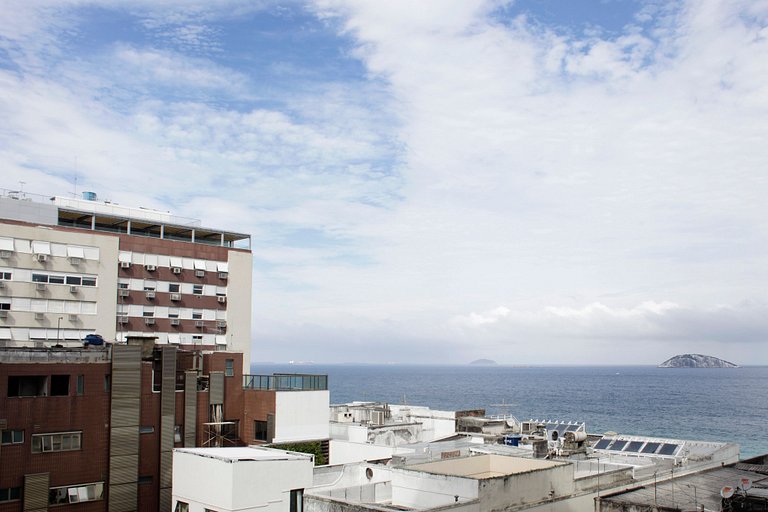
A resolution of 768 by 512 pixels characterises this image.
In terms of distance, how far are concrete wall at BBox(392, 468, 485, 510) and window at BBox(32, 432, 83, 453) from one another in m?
21.1

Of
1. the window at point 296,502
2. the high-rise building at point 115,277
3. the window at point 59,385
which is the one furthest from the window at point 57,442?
the high-rise building at point 115,277

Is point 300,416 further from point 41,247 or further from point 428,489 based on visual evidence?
point 41,247

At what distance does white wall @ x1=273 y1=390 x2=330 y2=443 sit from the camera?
55281 mm

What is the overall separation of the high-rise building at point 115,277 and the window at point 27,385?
18.2 metres

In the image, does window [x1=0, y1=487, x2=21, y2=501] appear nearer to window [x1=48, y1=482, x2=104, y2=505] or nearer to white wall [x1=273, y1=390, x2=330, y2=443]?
window [x1=48, y1=482, x2=104, y2=505]

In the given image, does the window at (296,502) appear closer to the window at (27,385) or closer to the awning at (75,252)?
the window at (27,385)

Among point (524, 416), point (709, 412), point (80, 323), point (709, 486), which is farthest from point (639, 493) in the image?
point (709, 412)

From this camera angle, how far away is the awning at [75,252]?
213 feet

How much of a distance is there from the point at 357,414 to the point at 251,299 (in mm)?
17791

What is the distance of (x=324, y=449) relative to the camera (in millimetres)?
56906

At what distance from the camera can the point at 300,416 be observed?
186 ft

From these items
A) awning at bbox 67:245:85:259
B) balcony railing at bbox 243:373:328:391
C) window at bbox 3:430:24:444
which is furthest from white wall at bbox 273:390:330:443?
awning at bbox 67:245:85:259

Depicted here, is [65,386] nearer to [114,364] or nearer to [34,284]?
[114,364]

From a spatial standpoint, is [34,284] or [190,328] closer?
[34,284]
